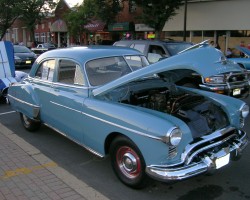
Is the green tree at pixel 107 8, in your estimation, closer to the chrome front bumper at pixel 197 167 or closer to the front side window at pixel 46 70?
the front side window at pixel 46 70

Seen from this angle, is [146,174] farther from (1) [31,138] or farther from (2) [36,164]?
(1) [31,138]

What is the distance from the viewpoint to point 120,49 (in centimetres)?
563

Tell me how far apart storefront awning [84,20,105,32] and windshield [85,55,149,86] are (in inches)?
1165

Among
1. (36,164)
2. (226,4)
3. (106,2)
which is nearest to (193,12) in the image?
(226,4)

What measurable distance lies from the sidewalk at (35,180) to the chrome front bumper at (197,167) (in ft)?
2.59

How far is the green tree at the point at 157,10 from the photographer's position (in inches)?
794

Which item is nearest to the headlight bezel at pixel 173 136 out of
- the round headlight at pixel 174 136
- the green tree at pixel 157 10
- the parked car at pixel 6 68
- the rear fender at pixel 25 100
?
the round headlight at pixel 174 136

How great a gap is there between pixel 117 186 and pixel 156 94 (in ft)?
4.72

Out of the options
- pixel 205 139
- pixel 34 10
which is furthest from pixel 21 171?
pixel 34 10

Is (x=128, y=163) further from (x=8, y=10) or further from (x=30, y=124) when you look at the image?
(x=8, y=10)

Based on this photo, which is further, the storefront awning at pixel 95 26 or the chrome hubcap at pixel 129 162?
the storefront awning at pixel 95 26

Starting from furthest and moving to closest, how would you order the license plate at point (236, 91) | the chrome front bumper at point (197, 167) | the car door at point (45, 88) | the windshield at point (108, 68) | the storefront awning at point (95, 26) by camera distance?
the storefront awning at point (95, 26)
the license plate at point (236, 91)
the car door at point (45, 88)
the windshield at point (108, 68)
the chrome front bumper at point (197, 167)

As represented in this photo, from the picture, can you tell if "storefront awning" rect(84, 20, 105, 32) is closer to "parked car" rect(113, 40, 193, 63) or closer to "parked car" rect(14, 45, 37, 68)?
"parked car" rect(14, 45, 37, 68)

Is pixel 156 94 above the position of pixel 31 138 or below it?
above
